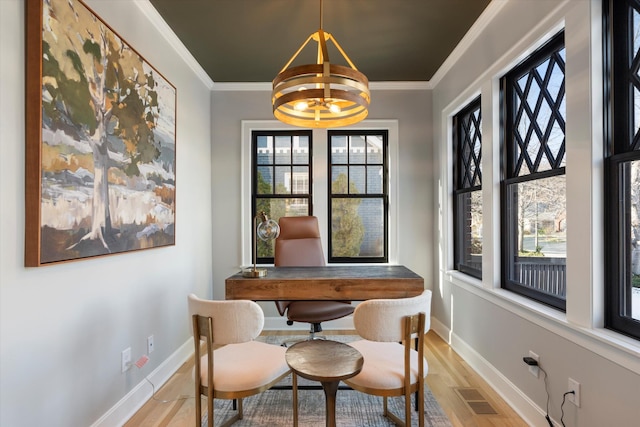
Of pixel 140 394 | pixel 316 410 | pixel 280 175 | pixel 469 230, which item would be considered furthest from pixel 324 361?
pixel 280 175

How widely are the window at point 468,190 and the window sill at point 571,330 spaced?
47cm

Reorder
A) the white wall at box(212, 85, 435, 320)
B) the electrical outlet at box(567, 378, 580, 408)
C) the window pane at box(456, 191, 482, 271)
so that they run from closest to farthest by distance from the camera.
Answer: the electrical outlet at box(567, 378, 580, 408)
the window pane at box(456, 191, 482, 271)
the white wall at box(212, 85, 435, 320)

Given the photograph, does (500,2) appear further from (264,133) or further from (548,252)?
(264,133)

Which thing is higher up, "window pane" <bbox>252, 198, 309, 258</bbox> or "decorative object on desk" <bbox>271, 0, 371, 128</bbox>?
"decorative object on desk" <bbox>271, 0, 371, 128</bbox>

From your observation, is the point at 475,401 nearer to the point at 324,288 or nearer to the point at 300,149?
the point at 324,288

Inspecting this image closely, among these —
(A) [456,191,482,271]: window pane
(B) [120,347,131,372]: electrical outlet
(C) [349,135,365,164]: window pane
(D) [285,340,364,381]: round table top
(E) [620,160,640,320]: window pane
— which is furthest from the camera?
(C) [349,135,365,164]: window pane

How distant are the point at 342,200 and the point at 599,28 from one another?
2.54m

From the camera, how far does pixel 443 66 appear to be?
319cm

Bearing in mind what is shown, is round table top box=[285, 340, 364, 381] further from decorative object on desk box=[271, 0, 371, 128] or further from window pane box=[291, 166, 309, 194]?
window pane box=[291, 166, 309, 194]

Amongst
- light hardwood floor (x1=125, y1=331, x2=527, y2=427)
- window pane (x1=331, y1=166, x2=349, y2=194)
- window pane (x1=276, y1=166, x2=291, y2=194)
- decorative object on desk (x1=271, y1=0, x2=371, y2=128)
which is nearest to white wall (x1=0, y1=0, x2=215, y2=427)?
light hardwood floor (x1=125, y1=331, x2=527, y2=427)

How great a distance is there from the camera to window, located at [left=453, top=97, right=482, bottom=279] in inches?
111

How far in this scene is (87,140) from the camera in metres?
1.64

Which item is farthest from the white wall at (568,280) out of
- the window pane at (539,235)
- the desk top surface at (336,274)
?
the desk top surface at (336,274)

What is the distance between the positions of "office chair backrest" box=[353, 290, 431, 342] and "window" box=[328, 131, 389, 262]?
2201mm
